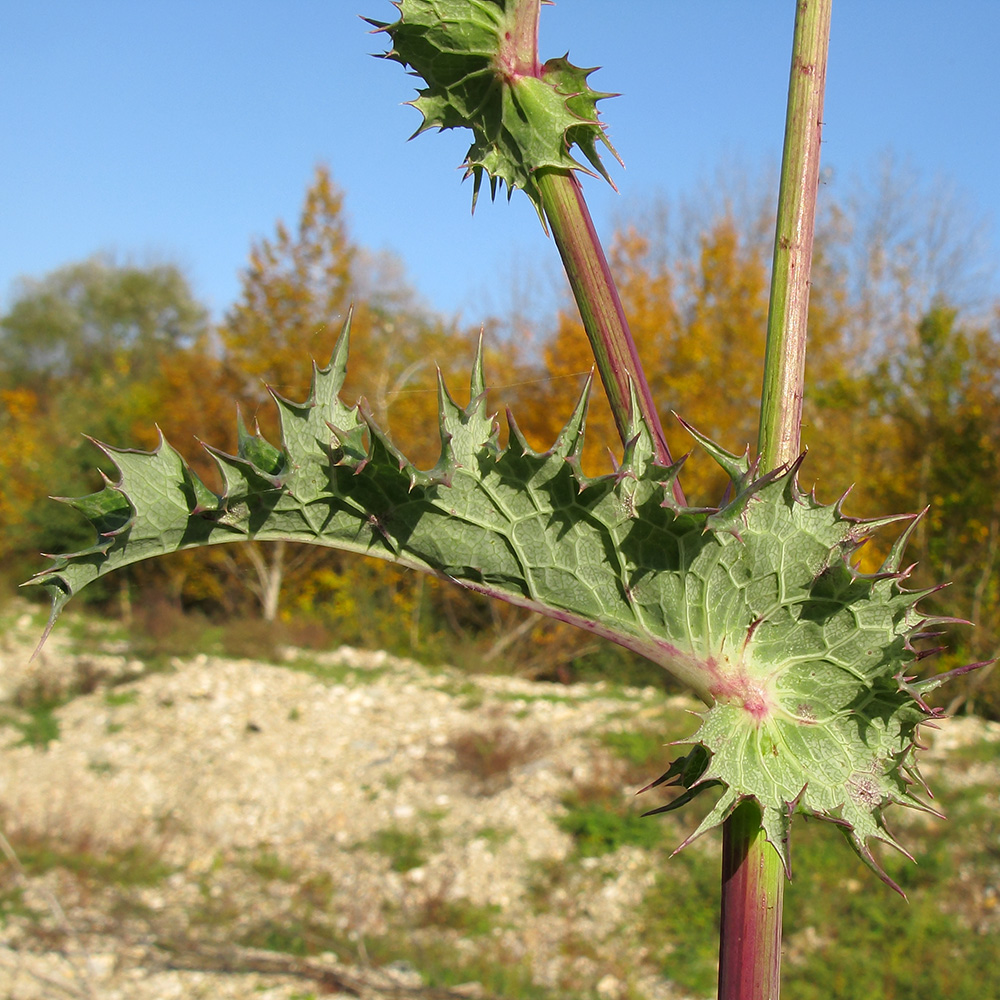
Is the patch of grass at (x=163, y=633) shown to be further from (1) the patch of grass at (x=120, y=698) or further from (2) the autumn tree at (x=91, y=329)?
(2) the autumn tree at (x=91, y=329)

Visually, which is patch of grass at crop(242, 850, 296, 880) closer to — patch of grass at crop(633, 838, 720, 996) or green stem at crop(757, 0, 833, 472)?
patch of grass at crop(633, 838, 720, 996)

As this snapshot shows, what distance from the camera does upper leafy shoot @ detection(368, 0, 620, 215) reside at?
855 mm

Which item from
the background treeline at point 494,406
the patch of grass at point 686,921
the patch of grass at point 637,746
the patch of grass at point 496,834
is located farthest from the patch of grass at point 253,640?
the patch of grass at point 686,921

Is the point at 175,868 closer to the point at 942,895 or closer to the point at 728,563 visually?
the point at 942,895

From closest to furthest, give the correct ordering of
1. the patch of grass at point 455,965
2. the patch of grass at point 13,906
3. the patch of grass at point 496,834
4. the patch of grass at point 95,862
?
the patch of grass at point 455,965 < the patch of grass at point 13,906 < the patch of grass at point 95,862 < the patch of grass at point 496,834

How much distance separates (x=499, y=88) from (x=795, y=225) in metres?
0.34

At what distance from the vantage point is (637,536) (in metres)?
0.81

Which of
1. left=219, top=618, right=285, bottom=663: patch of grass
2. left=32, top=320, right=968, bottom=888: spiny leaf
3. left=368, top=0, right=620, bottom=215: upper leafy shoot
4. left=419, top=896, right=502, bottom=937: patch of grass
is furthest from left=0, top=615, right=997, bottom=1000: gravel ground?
left=368, top=0, right=620, bottom=215: upper leafy shoot

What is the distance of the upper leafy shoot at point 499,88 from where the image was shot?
0.85 meters

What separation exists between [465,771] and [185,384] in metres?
9.99

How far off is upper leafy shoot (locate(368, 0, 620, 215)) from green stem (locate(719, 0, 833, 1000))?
202mm

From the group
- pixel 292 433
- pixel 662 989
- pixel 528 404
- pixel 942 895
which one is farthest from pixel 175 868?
pixel 528 404

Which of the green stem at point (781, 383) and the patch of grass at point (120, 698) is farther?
the patch of grass at point (120, 698)

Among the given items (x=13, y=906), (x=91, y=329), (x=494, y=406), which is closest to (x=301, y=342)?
(x=494, y=406)
